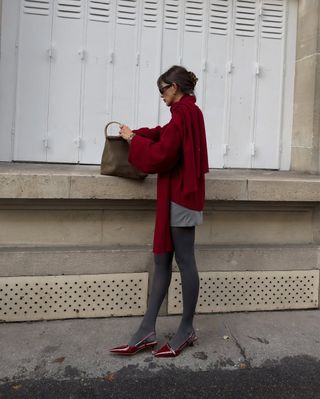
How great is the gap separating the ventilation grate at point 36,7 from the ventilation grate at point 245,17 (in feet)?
6.53

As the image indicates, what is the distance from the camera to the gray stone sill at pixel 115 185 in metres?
3.80

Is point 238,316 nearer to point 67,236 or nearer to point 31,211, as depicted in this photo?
point 67,236

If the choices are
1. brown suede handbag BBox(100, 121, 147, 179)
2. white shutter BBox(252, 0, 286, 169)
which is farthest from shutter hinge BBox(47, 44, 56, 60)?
white shutter BBox(252, 0, 286, 169)

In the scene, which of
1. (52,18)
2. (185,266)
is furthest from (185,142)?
(52,18)

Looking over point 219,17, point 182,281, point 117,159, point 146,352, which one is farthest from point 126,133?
point 219,17

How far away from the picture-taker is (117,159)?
3.70 metres

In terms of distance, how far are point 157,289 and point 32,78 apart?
8.21 feet

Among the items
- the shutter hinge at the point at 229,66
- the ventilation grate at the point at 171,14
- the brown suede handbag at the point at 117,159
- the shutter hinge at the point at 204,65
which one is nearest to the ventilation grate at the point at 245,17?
the shutter hinge at the point at 229,66

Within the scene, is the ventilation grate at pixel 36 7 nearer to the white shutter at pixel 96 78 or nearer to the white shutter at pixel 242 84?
the white shutter at pixel 96 78

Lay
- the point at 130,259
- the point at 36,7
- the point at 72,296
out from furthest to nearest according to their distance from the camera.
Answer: the point at 36,7 < the point at 130,259 < the point at 72,296

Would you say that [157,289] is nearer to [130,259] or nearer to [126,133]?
[130,259]

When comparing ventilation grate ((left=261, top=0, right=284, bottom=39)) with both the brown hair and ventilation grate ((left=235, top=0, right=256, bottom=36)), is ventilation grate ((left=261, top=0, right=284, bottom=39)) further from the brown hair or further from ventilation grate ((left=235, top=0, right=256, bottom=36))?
the brown hair

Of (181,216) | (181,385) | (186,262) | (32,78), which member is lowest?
(181,385)

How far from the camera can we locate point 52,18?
14.9 feet
